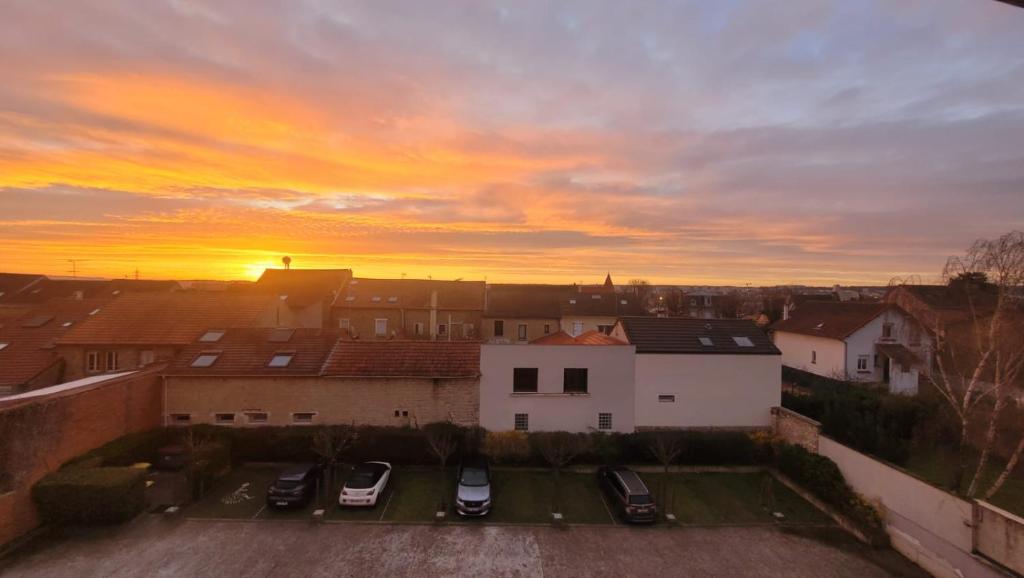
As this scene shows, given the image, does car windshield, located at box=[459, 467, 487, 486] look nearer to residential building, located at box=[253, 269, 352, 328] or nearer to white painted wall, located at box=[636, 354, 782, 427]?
white painted wall, located at box=[636, 354, 782, 427]

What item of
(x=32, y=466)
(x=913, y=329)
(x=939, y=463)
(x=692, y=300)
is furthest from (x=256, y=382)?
(x=692, y=300)

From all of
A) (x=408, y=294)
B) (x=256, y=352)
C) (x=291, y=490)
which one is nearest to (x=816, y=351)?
(x=408, y=294)

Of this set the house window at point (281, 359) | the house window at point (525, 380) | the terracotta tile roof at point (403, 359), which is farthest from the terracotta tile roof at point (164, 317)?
the house window at point (525, 380)

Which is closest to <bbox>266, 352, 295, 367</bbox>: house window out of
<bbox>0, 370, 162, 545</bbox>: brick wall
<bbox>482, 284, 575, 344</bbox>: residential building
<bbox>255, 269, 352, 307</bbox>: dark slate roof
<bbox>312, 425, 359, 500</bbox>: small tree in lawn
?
<bbox>312, 425, 359, 500</bbox>: small tree in lawn

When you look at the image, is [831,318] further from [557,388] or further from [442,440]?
[442,440]

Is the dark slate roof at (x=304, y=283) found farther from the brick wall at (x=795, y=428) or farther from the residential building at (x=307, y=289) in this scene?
the brick wall at (x=795, y=428)

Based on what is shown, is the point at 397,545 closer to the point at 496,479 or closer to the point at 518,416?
the point at 496,479
